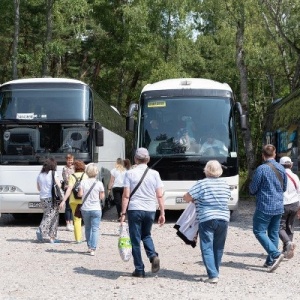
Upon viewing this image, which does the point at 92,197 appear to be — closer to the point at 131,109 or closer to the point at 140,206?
the point at 140,206

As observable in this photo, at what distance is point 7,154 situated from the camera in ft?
58.2

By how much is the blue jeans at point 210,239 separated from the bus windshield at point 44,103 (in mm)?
8704

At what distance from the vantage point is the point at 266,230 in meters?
11.1

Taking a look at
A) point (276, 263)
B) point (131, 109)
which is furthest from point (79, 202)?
point (131, 109)

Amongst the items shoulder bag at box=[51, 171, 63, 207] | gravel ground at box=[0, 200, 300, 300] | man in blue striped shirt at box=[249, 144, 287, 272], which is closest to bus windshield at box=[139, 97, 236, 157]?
gravel ground at box=[0, 200, 300, 300]

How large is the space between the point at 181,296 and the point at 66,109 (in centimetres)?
982

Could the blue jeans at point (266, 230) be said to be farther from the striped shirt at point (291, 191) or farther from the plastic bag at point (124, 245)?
the plastic bag at point (124, 245)

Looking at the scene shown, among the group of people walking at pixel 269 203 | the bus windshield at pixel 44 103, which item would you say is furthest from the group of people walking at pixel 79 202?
the bus windshield at pixel 44 103

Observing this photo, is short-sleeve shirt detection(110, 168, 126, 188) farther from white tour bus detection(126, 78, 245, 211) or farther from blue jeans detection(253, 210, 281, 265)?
blue jeans detection(253, 210, 281, 265)

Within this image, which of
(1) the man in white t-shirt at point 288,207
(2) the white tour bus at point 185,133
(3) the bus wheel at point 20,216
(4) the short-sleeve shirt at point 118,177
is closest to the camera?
(1) the man in white t-shirt at point 288,207

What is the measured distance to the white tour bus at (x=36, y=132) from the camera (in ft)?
58.1

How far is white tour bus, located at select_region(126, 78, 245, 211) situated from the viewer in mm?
18172

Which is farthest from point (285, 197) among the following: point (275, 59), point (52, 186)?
point (275, 59)

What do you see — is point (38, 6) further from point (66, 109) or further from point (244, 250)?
point (244, 250)
